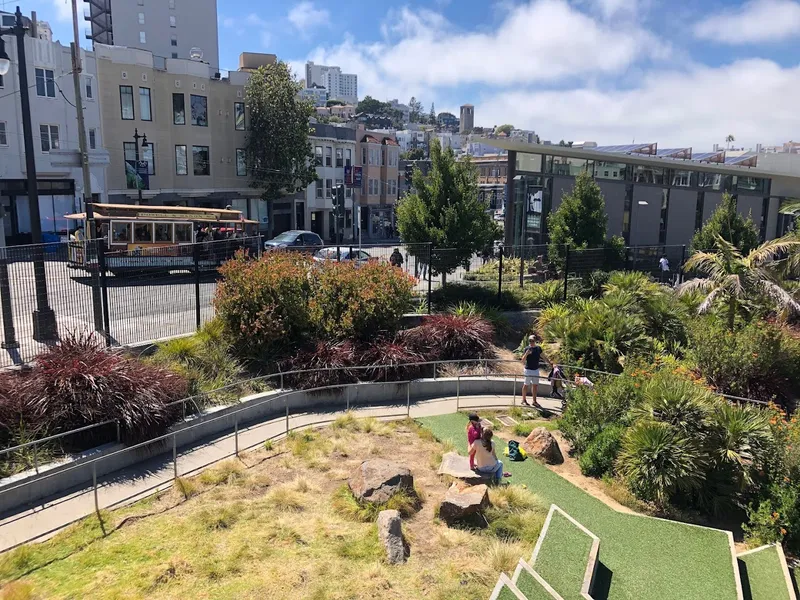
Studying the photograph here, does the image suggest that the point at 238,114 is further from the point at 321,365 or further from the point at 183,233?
the point at 321,365

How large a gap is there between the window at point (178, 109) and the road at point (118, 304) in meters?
28.6

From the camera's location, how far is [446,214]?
66.6 ft

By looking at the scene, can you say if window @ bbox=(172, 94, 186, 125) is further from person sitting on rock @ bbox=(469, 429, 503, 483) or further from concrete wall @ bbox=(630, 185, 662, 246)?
person sitting on rock @ bbox=(469, 429, 503, 483)

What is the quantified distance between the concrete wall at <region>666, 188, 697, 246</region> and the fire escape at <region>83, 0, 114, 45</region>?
56887 millimetres

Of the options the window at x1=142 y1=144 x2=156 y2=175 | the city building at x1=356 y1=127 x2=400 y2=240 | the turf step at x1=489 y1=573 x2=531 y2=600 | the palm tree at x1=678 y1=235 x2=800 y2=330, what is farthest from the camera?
the city building at x1=356 y1=127 x2=400 y2=240

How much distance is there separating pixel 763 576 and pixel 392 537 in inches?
193

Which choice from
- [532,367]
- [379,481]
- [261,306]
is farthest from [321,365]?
[379,481]

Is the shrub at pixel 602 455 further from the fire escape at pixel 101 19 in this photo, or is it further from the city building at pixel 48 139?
the fire escape at pixel 101 19

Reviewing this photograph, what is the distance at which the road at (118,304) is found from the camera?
12312 mm

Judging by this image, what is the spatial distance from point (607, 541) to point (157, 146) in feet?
124

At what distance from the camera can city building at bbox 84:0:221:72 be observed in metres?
65.7

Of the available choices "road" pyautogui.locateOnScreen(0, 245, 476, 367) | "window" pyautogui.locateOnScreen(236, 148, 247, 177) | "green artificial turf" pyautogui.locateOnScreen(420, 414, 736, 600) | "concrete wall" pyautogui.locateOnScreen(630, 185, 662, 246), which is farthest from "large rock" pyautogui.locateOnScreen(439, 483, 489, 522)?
"window" pyautogui.locateOnScreen(236, 148, 247, 177)

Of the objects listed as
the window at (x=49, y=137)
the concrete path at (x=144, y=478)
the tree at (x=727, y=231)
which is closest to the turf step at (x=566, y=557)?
the concrete path at (x=144, y=478)

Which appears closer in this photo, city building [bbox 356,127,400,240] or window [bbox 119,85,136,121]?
window [bbox 119,85,136,121]
